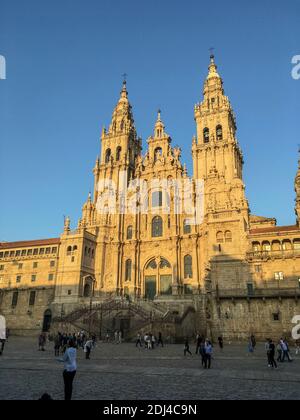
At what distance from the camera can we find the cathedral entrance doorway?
54688mm

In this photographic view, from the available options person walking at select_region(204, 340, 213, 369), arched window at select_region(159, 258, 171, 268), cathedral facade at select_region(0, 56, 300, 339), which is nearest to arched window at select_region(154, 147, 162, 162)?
cathedral facade at select_region(0, 56, 300, 339)

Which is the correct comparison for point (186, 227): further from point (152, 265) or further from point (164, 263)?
point (152, 265)

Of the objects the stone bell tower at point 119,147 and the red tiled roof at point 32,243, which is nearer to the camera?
the red tiled roof at point 32,243

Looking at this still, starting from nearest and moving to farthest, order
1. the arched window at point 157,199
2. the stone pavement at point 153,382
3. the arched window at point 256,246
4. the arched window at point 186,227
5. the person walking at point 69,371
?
the person walking at point 69,371, the stone pavement at point 153,382, the arched window at point 256,246, the arched window at point 186,227, the arched window at point 157,199

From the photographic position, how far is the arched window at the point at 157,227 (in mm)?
58644

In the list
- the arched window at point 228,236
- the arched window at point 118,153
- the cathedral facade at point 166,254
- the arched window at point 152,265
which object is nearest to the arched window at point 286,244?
the cathedral facade at point 166,254

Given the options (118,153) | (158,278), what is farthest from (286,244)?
(118,153)

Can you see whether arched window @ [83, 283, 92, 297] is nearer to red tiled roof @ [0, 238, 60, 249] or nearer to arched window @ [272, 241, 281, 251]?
red tiled roof @ [0, 238, 60, 249]

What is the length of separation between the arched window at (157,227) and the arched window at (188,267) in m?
6.39

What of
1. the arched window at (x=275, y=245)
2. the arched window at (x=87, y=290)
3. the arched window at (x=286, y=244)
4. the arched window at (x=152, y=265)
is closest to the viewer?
the arched window at (x=286, y=244)

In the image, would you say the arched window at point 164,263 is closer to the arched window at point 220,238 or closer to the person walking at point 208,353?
the arched window at point 220,238

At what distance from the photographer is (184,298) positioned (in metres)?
47.7

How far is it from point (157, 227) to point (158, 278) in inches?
348

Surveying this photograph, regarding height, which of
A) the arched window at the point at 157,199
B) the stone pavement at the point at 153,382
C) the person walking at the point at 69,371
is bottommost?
the stone pavement at the point at 153,382
